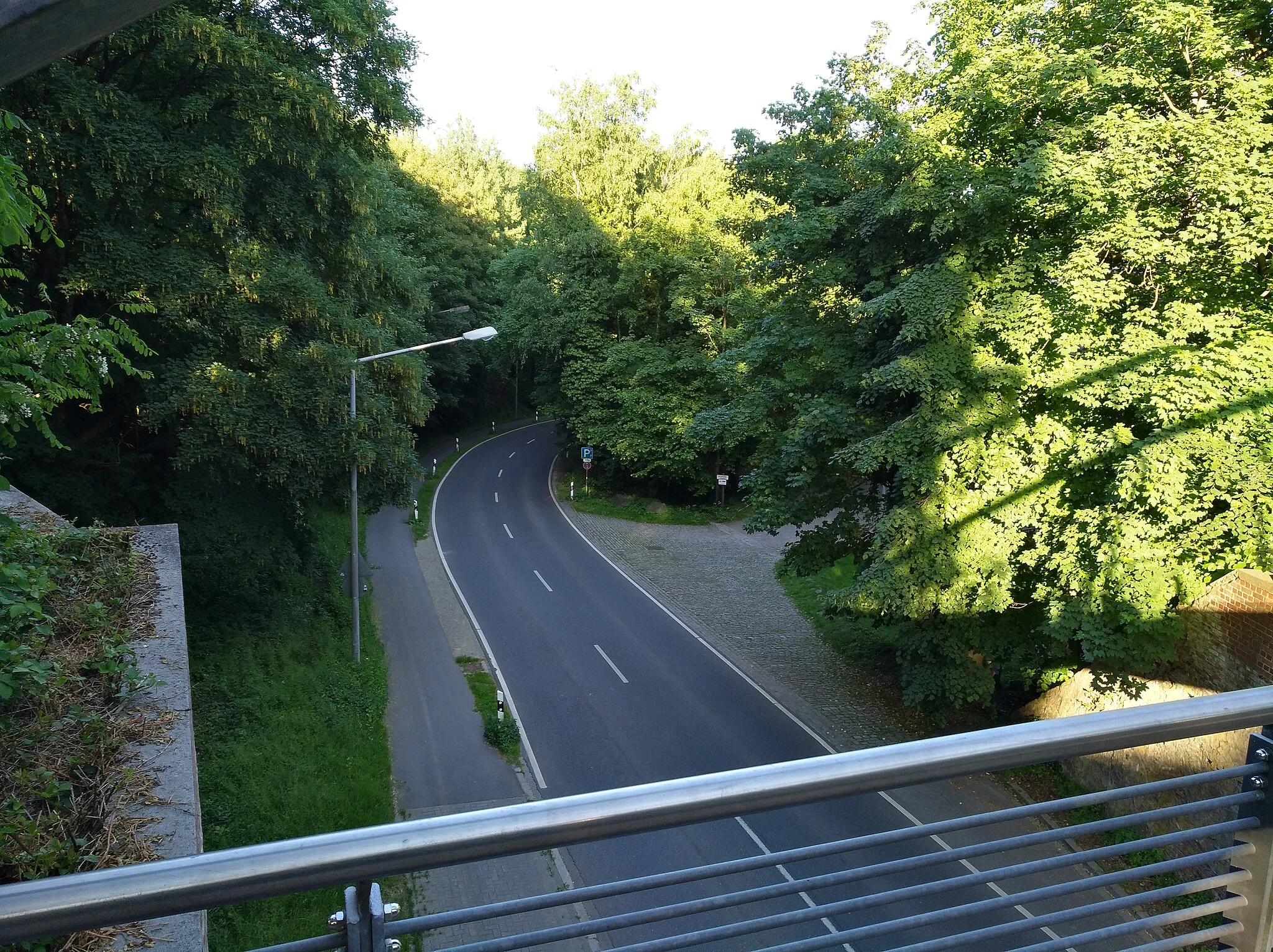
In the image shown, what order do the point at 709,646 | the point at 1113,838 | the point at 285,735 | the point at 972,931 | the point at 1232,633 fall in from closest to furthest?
the point at 972,931
the point at 1232,633
the point at 1113,838
the point at 285,735
the point at 709,646

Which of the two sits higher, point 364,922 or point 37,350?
point 37,350

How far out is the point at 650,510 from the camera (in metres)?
35.3

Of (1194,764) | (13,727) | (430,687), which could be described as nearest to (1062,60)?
(1194,764)

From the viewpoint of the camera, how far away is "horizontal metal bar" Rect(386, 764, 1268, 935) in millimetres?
1511

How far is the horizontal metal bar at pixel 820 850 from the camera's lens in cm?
151

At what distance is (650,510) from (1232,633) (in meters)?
25.1

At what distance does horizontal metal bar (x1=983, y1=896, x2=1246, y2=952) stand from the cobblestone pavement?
1335 cm

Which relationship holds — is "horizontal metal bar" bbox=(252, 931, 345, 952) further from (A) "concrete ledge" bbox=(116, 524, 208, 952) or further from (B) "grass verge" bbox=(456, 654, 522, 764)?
(B) "grass verge" bbox=(456, 654, 522, 764)

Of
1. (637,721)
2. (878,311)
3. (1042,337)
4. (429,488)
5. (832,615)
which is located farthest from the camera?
(429,488)

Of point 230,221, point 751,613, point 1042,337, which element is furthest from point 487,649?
point 1042,337

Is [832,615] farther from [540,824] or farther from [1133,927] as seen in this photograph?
[540,824]

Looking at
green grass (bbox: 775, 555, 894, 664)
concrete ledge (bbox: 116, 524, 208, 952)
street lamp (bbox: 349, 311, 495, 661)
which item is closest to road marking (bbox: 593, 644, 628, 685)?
green grass (bbox: 775, 555, 894, 664)

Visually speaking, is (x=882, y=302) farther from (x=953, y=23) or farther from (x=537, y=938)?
(x=537, y=938)

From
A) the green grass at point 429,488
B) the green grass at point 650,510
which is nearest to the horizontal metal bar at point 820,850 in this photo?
the green grass at point 429,488
